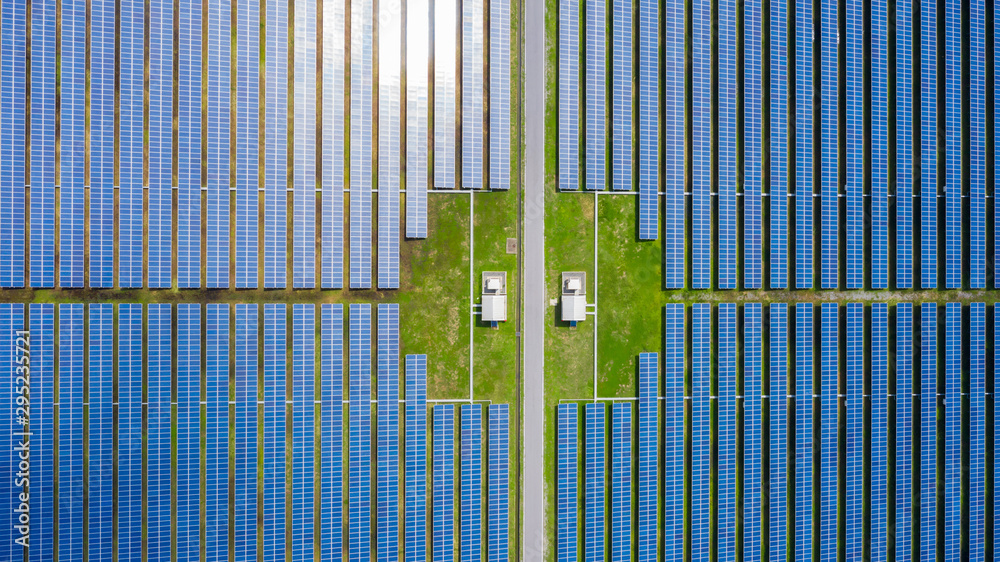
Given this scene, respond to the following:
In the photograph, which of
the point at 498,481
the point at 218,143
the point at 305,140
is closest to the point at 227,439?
the point at 498,481

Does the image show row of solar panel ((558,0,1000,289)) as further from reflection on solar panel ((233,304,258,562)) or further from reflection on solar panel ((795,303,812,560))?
reflection on solar panel ((233,304,258,562))

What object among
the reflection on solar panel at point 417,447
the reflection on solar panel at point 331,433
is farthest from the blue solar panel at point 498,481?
Answer: the reflection on solar panel at point 331,433

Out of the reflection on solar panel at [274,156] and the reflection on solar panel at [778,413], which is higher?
the reflection on solar panel at [274,156]

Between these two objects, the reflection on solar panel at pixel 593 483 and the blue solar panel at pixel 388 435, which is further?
the reflection on solar panel at pixel 593 483

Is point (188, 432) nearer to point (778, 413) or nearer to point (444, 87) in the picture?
point (444, 87)

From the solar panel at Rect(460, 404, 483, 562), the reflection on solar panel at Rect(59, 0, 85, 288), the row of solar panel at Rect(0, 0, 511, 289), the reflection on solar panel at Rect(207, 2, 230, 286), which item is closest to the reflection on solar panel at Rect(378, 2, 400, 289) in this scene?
the row of solar panel at Rect(0, 0, 511, 289)

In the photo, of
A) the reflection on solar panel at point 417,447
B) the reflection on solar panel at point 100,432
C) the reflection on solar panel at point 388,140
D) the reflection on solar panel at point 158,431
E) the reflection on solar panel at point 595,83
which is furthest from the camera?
the reflection on solar panel at point 595,83

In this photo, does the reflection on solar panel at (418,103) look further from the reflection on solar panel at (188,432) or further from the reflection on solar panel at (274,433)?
the reflection on solar panel at (188,432)
